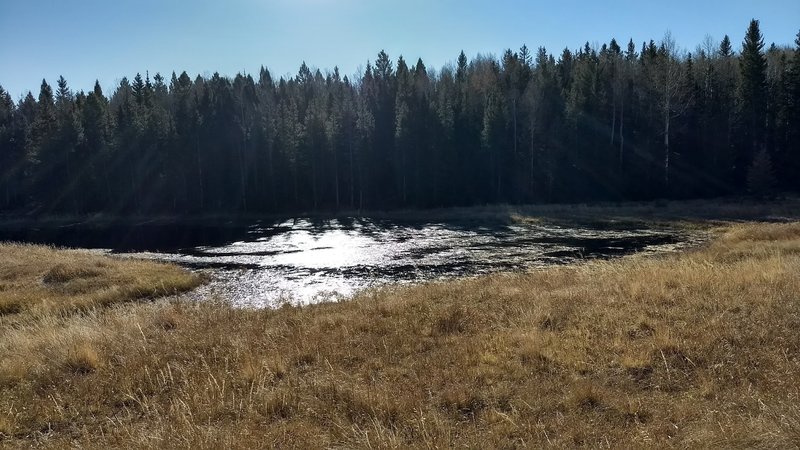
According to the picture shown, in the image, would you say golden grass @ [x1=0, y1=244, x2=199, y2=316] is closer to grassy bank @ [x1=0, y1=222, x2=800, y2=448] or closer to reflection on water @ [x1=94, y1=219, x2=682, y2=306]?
reflection on water @ [x1=94, y1=219, x2=682, y2=306]

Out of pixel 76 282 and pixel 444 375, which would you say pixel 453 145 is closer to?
pixel 76 282

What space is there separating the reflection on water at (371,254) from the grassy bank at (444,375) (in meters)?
9.89

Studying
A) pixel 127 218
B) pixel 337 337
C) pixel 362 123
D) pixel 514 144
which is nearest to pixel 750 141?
pixel 514 144

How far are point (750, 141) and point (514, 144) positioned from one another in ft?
103

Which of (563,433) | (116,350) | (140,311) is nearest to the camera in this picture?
(563,433)

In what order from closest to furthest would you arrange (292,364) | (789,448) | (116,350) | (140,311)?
(789,448) → (292,364) → (116,350) → (140,311)

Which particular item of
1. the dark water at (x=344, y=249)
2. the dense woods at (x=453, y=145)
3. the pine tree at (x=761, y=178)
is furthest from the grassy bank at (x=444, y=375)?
the dense woods at (x=453, y=145)

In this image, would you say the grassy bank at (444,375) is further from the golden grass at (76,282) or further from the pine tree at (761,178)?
the pine tree at (761,178)

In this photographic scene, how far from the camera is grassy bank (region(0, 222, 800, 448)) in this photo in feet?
19.2

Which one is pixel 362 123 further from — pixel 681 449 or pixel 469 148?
pixel 681 449

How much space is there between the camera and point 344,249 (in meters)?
37.3

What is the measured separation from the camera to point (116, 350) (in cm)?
979

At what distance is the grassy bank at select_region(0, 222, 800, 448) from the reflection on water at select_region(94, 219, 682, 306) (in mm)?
9893

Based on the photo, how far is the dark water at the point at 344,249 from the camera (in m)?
25.2
